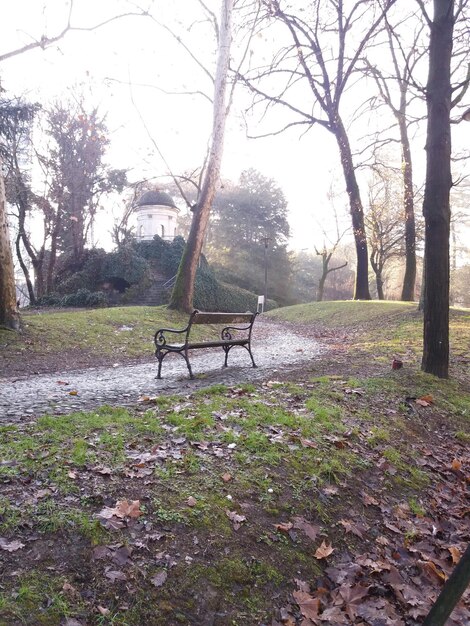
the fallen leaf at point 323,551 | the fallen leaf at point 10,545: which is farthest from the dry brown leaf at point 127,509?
the fallen leaf at point 323,551

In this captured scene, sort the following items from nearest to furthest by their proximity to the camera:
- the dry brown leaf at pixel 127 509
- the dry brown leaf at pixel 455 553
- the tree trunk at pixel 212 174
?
the dry brown leaf at pixel 127 509
the dry brown leaf at pixel 455 553
the tree trunk at pixel 212 174

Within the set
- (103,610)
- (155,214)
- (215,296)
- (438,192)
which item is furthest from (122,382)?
(155,214)

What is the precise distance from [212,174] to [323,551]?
42.6 feet

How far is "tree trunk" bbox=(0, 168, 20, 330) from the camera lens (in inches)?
372

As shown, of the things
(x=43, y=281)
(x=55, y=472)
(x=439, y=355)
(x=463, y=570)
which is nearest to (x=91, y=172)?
(x=43, y=281)

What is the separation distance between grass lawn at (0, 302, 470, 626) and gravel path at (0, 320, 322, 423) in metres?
0.65

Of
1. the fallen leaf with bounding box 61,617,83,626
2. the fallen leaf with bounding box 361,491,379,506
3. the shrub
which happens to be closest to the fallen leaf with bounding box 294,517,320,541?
the fallen leaf with bounding box 361,491,379,506

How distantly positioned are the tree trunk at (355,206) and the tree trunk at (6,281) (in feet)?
47.8

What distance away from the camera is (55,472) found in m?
3.17

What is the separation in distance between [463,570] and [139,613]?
156 cm

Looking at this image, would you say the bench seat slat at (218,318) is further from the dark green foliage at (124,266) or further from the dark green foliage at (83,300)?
the dark green foliage at (124,266)

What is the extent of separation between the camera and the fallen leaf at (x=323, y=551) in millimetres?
2969

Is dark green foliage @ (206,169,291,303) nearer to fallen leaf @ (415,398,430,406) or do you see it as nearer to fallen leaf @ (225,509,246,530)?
fallen leaf @ (415,398,430,406)

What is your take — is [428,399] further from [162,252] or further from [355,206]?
[162,252]
